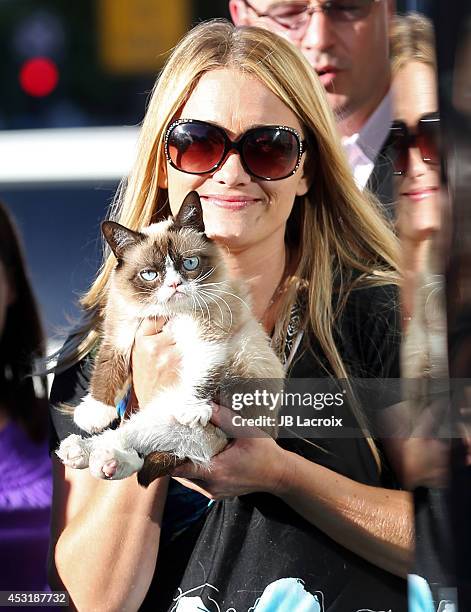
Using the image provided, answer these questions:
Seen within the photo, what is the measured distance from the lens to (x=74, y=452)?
250 cm

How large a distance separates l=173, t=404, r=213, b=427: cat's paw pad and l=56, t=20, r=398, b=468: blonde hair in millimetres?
223

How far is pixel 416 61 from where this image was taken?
8.07 feet

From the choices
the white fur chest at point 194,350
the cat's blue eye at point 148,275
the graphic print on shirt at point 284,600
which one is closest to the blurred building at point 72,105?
the cat's blue eye at point 148,275

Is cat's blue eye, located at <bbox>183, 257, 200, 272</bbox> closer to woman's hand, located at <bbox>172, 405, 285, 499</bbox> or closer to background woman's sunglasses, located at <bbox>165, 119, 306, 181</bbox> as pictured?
background woman's sunglasses, located at <bbox>165, 119, 306, 181</bbox>

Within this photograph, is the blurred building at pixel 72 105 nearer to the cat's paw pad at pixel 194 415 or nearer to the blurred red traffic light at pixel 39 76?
the blurred red traffic light at pixel 39 76

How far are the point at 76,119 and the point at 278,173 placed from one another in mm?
445

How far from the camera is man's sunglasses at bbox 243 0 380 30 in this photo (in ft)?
7.98

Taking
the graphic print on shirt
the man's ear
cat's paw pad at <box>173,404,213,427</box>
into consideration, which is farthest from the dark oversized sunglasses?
the graphic print on shirt

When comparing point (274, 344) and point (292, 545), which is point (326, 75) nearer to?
point (274, 344)

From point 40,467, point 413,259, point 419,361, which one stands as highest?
point 413,259

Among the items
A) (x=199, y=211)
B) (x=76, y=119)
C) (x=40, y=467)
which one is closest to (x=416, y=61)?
(x=199, y=211)

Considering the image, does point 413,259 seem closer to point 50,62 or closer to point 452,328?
point 452,328

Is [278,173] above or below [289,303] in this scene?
above

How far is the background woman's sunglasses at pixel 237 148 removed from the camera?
2.41 m
